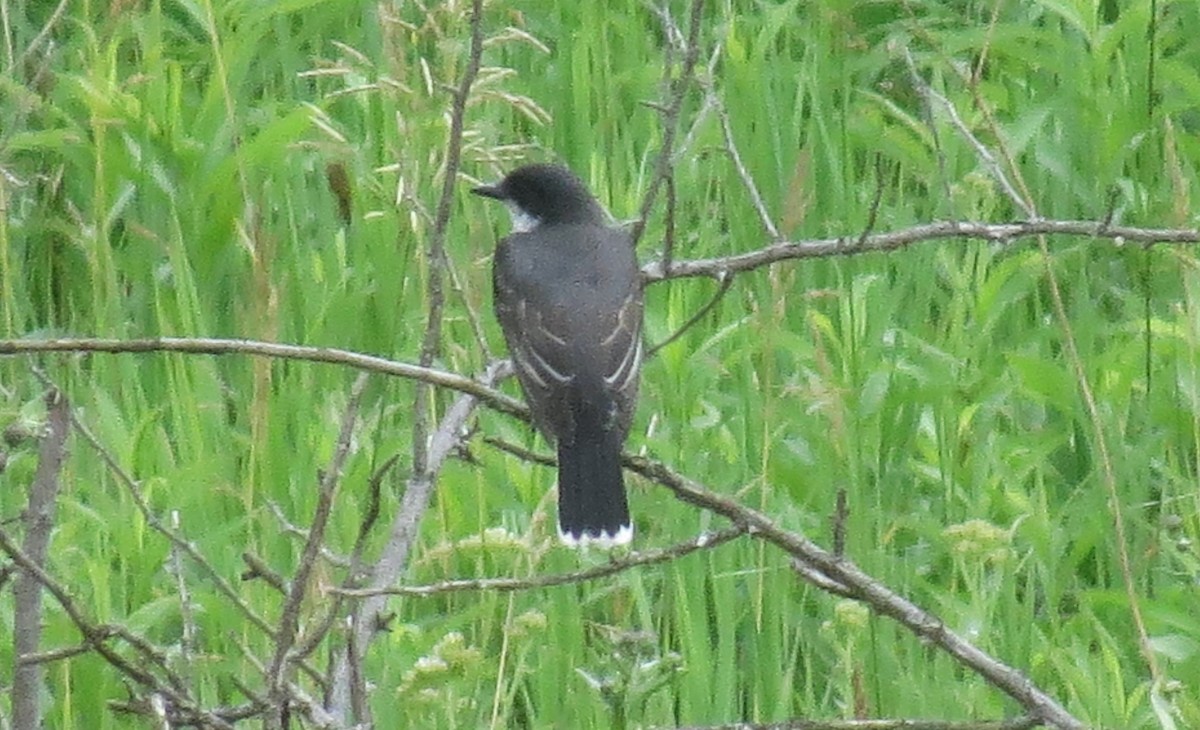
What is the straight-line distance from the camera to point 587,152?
5934 millimetres

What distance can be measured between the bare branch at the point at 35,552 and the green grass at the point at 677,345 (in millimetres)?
333

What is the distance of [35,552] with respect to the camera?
2.86 metres

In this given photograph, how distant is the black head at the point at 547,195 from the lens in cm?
509

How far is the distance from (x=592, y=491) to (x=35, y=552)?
52.0 inches

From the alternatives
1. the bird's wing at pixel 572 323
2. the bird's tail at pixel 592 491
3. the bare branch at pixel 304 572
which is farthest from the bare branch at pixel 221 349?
the bird's wing at pixel 572 323

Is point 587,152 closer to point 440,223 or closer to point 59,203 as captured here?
point 59,203

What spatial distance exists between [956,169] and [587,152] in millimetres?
951

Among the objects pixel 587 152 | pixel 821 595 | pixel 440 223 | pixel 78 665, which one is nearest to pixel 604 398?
pixel 821 595

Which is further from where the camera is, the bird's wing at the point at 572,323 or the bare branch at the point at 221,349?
the bird's wing at the point at 572,323

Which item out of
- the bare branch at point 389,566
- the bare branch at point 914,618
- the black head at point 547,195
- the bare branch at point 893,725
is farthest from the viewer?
the black head at point 547,195

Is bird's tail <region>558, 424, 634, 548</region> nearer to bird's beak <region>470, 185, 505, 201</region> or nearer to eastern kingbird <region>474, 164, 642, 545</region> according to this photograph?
eastern kingbird <region>474, 164, 642, 545</region>

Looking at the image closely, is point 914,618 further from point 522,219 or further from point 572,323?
point 522,219

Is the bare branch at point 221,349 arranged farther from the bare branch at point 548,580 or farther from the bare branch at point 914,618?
the bare branch at point 914,618

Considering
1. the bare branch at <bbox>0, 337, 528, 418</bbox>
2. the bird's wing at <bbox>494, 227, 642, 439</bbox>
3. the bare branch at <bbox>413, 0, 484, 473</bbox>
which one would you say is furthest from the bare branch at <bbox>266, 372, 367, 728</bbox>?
the bird's wing at <bbox>494, 227, 642, 439</bbox>
